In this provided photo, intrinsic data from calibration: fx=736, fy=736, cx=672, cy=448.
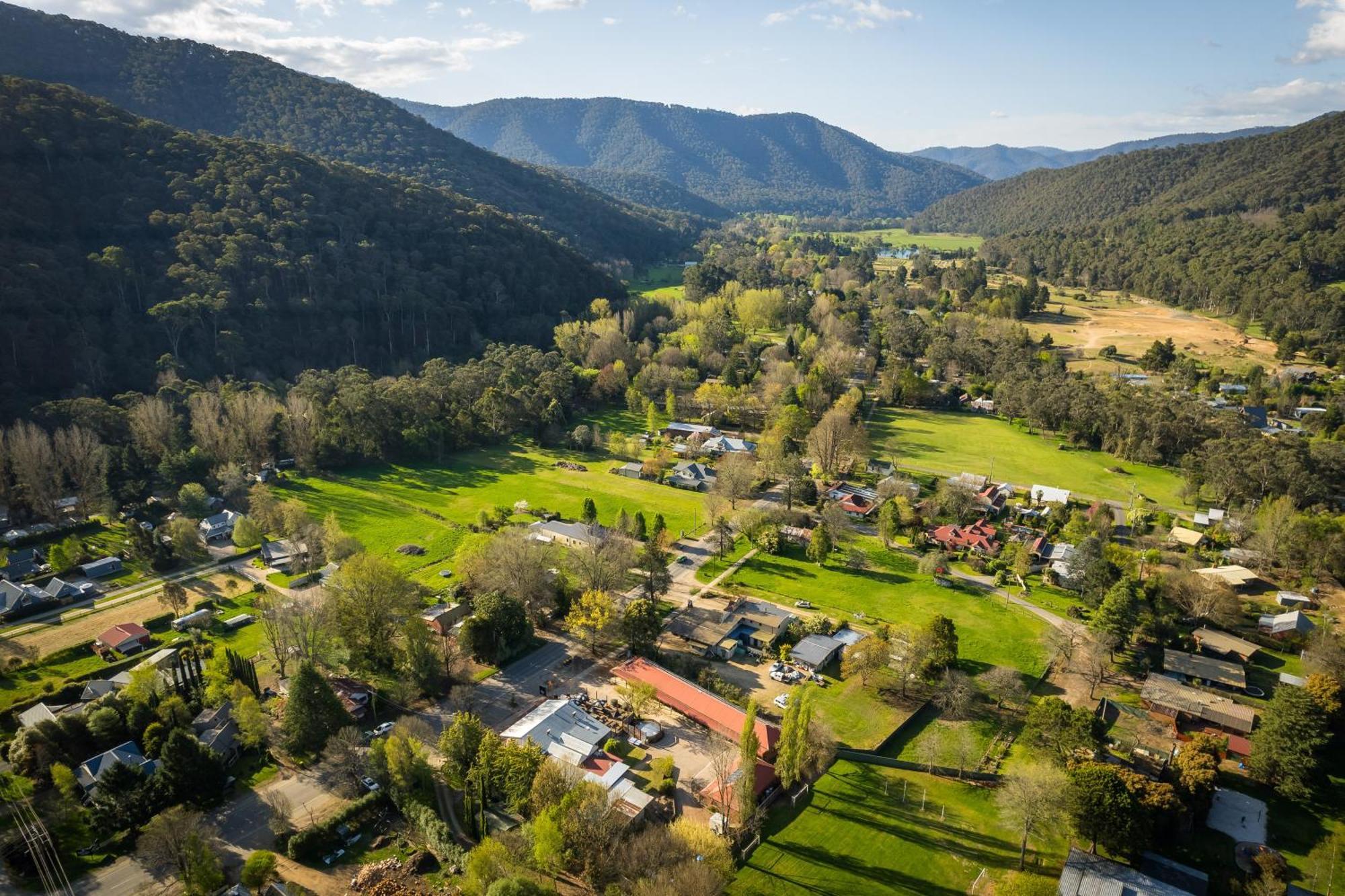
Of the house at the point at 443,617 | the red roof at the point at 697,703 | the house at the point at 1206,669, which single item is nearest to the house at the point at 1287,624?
the house at the point at 1206,669

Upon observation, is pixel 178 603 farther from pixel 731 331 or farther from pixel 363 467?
pixel 731 331

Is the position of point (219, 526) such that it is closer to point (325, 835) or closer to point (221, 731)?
point (221, 731)

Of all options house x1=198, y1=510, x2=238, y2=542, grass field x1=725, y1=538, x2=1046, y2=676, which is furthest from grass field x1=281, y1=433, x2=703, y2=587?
grass field x1=725, y1=538, x2=1046, y2=676

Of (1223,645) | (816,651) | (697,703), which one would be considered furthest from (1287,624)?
(697,703)

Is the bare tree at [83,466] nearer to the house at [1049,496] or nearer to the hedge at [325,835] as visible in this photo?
the hedge at [325,835]

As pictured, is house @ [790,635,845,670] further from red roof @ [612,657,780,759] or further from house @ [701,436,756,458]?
house @ [701,436,756,458]
